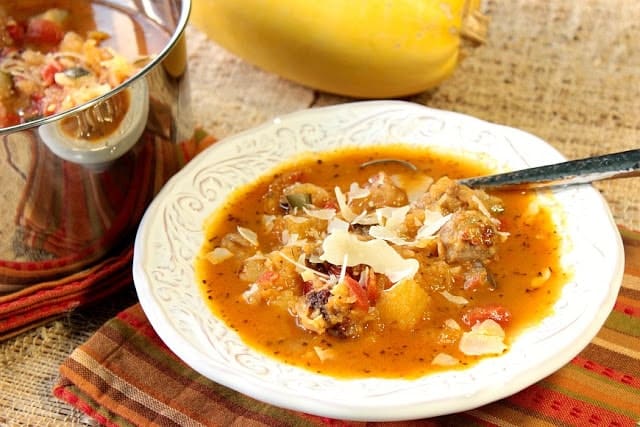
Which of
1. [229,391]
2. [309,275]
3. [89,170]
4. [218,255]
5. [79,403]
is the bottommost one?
[79,403]

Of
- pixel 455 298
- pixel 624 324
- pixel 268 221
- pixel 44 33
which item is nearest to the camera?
pixel 455 298

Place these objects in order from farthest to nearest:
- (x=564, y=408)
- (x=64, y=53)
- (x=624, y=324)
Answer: (x=64, y=53) < (x=624, y=324) < (x=564, y=408)

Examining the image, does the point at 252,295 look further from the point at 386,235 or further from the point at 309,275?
the point at 386,235

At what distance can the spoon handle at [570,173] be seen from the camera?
269cm

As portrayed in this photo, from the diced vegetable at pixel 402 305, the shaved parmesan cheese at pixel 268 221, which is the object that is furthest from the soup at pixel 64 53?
the diced vegetable at pixel 402 305

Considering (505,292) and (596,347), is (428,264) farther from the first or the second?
(596,347)

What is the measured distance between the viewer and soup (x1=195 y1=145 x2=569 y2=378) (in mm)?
2354

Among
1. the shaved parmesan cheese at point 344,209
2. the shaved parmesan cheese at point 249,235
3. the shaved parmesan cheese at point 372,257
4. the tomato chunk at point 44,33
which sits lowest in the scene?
the tomato chunk at point 44,33

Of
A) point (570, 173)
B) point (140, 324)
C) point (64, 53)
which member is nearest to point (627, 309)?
point (570, 173)

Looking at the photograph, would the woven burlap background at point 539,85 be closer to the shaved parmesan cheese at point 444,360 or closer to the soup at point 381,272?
the soup at point 381,272

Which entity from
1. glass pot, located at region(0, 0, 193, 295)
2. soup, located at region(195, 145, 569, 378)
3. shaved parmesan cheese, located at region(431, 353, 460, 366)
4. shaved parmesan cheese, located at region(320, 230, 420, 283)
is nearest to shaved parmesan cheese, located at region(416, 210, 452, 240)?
soup, located at region(195, 145, 569, 378)

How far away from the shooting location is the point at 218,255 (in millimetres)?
2752

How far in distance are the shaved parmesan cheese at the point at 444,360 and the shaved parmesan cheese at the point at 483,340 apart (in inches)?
1.7

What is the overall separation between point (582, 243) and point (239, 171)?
1.23m
